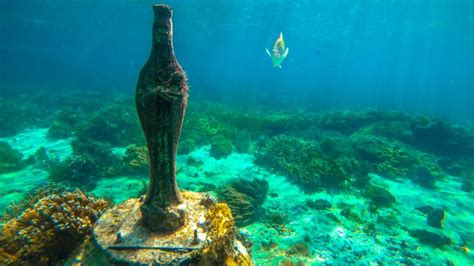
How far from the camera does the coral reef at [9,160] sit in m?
9.42

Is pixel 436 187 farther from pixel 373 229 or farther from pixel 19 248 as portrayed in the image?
pixel 19 248

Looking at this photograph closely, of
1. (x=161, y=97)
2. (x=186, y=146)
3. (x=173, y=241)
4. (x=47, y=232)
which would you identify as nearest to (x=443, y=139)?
(x=186, y=146)

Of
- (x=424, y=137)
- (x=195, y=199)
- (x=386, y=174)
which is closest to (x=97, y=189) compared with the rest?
(x=195, y=199)

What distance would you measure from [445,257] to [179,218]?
7.30 metres

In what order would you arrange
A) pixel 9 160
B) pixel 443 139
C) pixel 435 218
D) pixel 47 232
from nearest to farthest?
pixel 47 232
pixel 435 218
pixel 9 160
pixel 443 139

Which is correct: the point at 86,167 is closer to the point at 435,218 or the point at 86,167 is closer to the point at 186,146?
the point at 186,146

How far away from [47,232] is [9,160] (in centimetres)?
955

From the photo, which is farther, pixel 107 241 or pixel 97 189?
pixel 97 189

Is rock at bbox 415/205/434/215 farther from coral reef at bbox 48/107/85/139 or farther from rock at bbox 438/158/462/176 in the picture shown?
coral reef at bbox 48/107/85/139

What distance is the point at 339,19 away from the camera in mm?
48062

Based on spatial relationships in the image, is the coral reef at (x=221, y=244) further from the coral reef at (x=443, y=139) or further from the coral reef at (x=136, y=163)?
the coral reef at (x=443, y=139)

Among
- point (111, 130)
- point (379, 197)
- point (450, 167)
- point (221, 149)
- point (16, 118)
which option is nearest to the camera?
point (379, 197)

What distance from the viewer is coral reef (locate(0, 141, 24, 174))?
9.42 m

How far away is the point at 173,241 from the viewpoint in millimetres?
2449
